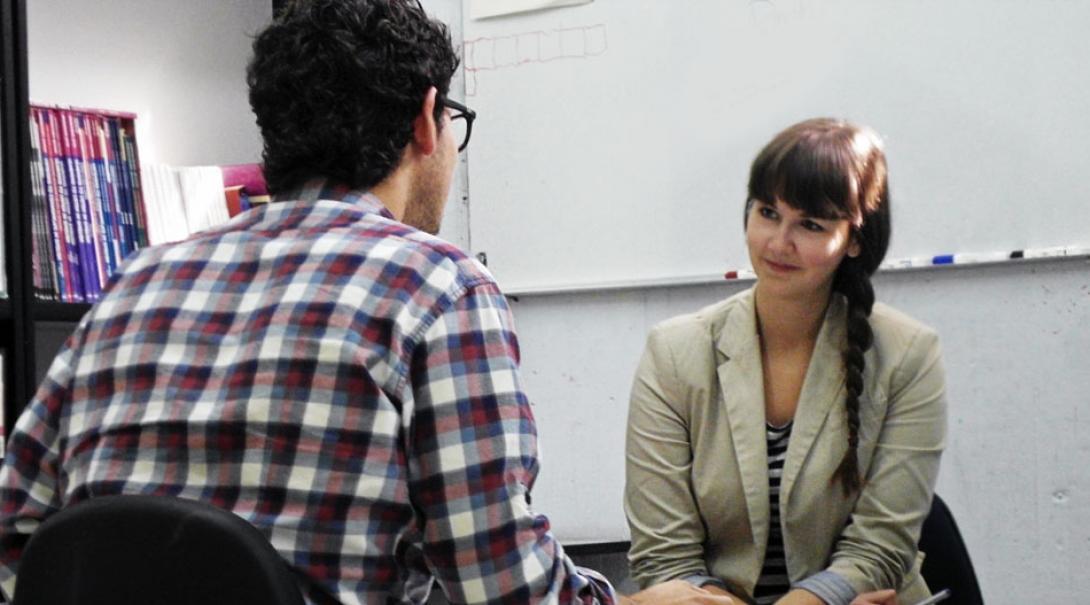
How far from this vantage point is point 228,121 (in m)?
2.46

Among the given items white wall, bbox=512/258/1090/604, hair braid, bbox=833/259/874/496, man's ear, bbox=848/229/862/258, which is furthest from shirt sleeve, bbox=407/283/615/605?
white wall, bbox=512/258/1090/604

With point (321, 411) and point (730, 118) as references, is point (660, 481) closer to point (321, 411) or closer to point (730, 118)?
point (321, 411)

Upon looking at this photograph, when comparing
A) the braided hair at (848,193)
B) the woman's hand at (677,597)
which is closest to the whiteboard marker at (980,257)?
the braided hair at (848,193)

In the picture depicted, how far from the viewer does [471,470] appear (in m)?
0.87

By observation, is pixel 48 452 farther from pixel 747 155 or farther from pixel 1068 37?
pixel 1068 37

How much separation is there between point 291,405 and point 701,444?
2.77 ft

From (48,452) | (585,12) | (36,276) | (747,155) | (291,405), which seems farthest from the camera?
(585,12)

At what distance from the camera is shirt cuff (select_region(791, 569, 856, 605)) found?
1451 mm

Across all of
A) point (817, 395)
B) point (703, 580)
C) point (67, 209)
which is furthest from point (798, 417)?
point (67, 209)

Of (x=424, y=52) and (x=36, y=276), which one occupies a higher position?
(x=424, y=52)

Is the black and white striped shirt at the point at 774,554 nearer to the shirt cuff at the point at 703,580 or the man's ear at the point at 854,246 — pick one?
the shirt cuff at the point at 703,580

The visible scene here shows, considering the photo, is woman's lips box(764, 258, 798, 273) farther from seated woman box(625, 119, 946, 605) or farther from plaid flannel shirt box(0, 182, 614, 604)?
plaid flannel shirt box(0, 182, 614, 604)

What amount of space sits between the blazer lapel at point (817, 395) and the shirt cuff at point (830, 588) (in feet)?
0.36

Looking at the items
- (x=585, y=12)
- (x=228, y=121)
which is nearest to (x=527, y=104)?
(x=585, y=12)
